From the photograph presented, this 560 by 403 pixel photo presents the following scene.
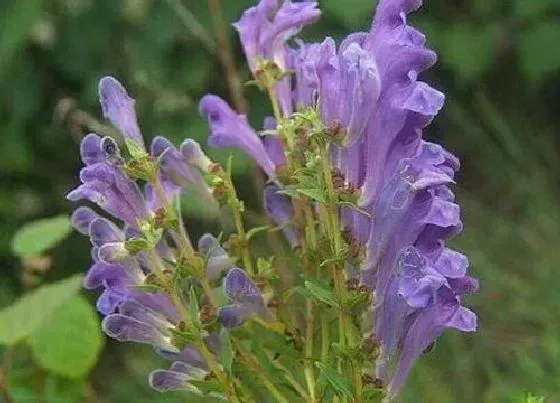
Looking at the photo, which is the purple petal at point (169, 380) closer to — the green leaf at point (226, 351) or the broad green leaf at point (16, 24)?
the green leaf at point (226, 351)

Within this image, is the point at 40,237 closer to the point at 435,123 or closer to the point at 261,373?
the point at 261,373

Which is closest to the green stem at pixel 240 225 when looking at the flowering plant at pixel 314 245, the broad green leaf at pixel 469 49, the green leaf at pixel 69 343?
the flowering plant at pixel 314 245

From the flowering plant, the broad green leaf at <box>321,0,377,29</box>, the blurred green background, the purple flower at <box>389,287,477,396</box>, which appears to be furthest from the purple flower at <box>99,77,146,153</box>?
the broad green leaf at <box>321,0,377,29</box>

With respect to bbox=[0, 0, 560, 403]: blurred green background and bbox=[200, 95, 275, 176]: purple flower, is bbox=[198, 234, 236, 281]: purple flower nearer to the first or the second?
bbox=[200, 95, 275, 176]: purple flower

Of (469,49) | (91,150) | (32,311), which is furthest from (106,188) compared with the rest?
(469,49)

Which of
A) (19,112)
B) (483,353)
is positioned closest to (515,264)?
(483,353)

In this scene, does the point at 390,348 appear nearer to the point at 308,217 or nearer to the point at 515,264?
the point at 308,217
